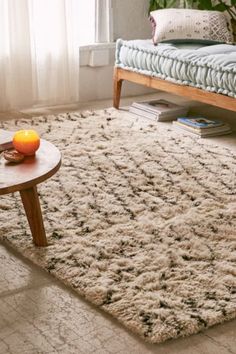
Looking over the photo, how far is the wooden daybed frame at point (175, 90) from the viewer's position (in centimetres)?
354

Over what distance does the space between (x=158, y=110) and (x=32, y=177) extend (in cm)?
206

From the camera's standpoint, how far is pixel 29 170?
2.24 meters

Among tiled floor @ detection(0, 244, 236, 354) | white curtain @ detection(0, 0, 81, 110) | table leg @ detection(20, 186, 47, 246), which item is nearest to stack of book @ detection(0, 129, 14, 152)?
table leg @ detection(20, 186, 47, 246)


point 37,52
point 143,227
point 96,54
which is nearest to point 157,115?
point 96,54

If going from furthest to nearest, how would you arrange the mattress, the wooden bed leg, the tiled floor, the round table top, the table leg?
the wooden bed leg
the mattress
the table leg
the round table top
the tiled floor

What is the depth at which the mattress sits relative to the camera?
138 inches

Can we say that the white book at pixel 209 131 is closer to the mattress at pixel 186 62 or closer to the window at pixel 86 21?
the mattress at pixel 186 62

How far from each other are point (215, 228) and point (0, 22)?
2.20 m

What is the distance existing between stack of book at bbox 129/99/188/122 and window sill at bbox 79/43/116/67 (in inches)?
20.0

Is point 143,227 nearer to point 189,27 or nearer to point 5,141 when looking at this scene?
point 5,141

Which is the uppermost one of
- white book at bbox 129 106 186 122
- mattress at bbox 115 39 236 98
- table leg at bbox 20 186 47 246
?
mattress at bbox 115 39 236 98

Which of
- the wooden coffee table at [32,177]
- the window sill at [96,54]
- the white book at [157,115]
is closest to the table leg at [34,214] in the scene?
the wooden coffee table at [32,177]

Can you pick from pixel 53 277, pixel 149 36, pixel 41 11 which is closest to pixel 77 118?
pixel 41 11

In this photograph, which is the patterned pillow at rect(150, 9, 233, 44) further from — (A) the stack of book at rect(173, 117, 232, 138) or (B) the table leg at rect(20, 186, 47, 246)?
(B) the table leg at rect(20, 186, 47, 246)
